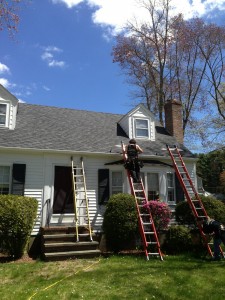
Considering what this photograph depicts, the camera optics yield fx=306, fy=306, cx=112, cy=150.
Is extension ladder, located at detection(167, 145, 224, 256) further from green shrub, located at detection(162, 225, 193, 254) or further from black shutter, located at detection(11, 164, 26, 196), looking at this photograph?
black shutter, located at detection(11, 164, 26, 196)

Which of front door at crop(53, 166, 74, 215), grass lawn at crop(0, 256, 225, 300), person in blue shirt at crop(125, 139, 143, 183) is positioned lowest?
grass lawn at crop(0, 256, 225, 300)

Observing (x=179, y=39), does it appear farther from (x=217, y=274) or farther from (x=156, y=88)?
(x=217, y=274)

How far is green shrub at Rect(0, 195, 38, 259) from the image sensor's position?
9.94m

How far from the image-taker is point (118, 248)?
11188mm

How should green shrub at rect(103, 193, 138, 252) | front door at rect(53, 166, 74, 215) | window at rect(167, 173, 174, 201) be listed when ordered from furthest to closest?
window at rect(167, 173, 174, 201) → front door at rect(53, 166, 74, 215) → green shrub at rect(103, 193, 138, 252)

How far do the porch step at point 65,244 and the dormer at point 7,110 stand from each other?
17.2ft

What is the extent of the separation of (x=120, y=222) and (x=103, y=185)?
9.85 ft


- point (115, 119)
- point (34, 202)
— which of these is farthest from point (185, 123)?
point (34, 202)

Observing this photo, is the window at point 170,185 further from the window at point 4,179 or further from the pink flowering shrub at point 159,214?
the window at point 4,179

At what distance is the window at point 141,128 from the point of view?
16547mm

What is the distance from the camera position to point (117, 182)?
14.2m

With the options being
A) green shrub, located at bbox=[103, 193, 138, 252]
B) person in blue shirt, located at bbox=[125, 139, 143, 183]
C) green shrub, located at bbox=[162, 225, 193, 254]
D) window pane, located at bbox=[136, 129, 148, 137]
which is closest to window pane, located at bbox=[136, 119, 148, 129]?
window pane, located at bbox=[136, 129, 148, 137]

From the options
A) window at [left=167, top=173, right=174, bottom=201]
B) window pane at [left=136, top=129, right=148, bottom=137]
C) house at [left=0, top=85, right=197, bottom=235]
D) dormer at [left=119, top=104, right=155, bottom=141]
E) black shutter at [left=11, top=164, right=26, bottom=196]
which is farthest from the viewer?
window pane at [left=136, top=129, right=148, bottom=137]

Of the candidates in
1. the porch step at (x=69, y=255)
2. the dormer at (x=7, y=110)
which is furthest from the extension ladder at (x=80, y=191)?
the dormer at (x=7, y=110)
